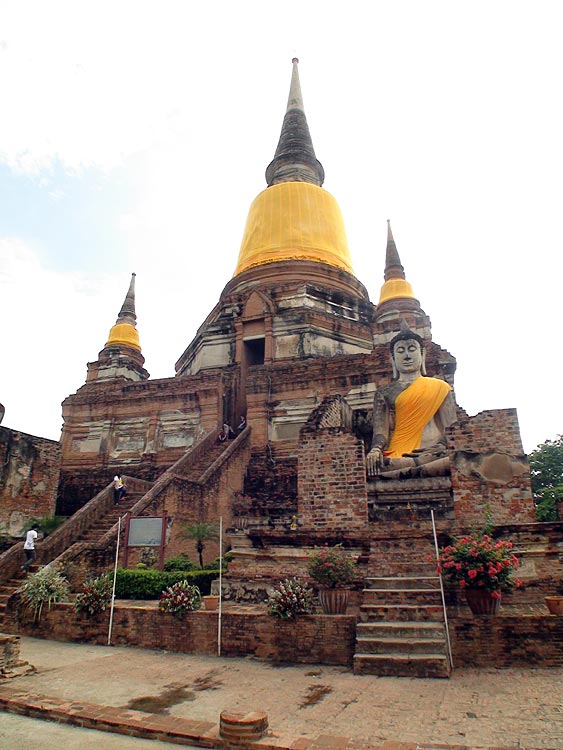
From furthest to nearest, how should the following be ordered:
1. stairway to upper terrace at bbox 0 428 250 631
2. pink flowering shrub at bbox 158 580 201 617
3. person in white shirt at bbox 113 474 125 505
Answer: person in white shirt at bbox 113 474 125 505
stairway to upper terrace at bbox 0 428 250 631
pink flowering shrub at bbox 158 580 201 617

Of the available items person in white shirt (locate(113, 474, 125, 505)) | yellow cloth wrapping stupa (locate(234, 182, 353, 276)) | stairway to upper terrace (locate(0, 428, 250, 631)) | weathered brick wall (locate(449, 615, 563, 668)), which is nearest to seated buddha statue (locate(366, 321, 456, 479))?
weathered brick wall (locate(449, 615, 563, 668))

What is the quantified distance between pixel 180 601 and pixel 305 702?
307cm

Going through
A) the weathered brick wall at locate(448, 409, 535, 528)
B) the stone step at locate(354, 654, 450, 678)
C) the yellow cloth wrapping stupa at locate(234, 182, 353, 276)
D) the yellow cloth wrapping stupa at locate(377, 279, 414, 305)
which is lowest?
the stone step at locate(354, 654, 450, 678)

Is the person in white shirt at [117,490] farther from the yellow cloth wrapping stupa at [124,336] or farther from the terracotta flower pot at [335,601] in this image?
the yellow cloth wrapping stupa at [124,336]

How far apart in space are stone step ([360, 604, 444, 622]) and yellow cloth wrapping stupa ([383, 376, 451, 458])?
4.67m

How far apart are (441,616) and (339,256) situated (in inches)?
850

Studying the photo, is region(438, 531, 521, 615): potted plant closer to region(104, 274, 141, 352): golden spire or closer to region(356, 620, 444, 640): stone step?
region(356, 620, 444, 640): stone step

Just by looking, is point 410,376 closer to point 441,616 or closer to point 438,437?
point 438,437

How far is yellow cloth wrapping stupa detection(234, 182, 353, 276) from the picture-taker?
25.5 m

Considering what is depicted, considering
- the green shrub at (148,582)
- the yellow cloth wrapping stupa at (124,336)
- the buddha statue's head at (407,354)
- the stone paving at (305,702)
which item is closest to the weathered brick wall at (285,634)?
the stone paving at (305,702)

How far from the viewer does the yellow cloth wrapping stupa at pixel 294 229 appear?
25453mm

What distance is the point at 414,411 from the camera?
37.9 ft

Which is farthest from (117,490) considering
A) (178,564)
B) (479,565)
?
(479,565)

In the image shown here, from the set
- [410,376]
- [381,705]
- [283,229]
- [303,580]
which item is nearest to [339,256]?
[283,229]
